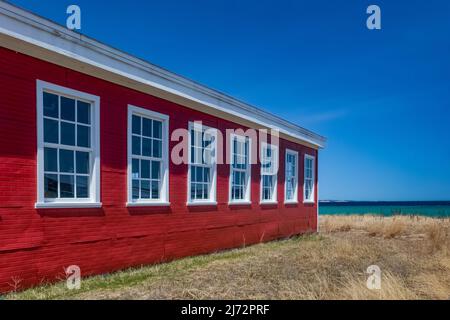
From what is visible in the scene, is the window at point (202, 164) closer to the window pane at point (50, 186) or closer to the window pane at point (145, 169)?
the window pane at point (145, 169)

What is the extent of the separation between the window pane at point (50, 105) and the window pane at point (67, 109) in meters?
0.12

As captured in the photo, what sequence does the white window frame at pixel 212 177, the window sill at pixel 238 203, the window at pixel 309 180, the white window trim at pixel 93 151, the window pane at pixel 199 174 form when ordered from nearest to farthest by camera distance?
the white window trim at pixel 93 151, the white window frame at pixel 212 177, the window pane at pixel 199 174, the window sill at pixel 238 203, the window at pixel 309 180

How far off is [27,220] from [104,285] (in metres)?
1.68

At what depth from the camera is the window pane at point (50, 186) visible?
721cm

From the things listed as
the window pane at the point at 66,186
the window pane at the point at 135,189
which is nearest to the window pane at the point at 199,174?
the window pane at the point at 135,189

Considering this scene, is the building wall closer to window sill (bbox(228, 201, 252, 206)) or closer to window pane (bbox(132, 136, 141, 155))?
window sill (bbox(228, 201, 252, 206))

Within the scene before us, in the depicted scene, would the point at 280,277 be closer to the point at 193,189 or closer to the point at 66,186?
the point at 193,189

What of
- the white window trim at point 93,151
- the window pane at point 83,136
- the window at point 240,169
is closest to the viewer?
the white window trim at point 93,151

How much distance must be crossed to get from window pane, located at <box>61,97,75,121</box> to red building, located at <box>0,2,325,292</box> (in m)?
0.02

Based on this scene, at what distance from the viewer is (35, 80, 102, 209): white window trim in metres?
6.96

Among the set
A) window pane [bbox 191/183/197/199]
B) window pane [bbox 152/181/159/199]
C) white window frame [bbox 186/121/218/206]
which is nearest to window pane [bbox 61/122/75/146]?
window pane [bbox 152/181/159/199]

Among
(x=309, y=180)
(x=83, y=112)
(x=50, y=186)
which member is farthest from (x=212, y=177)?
(x=309, y=180)

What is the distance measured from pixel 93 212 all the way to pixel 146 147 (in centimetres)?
204
